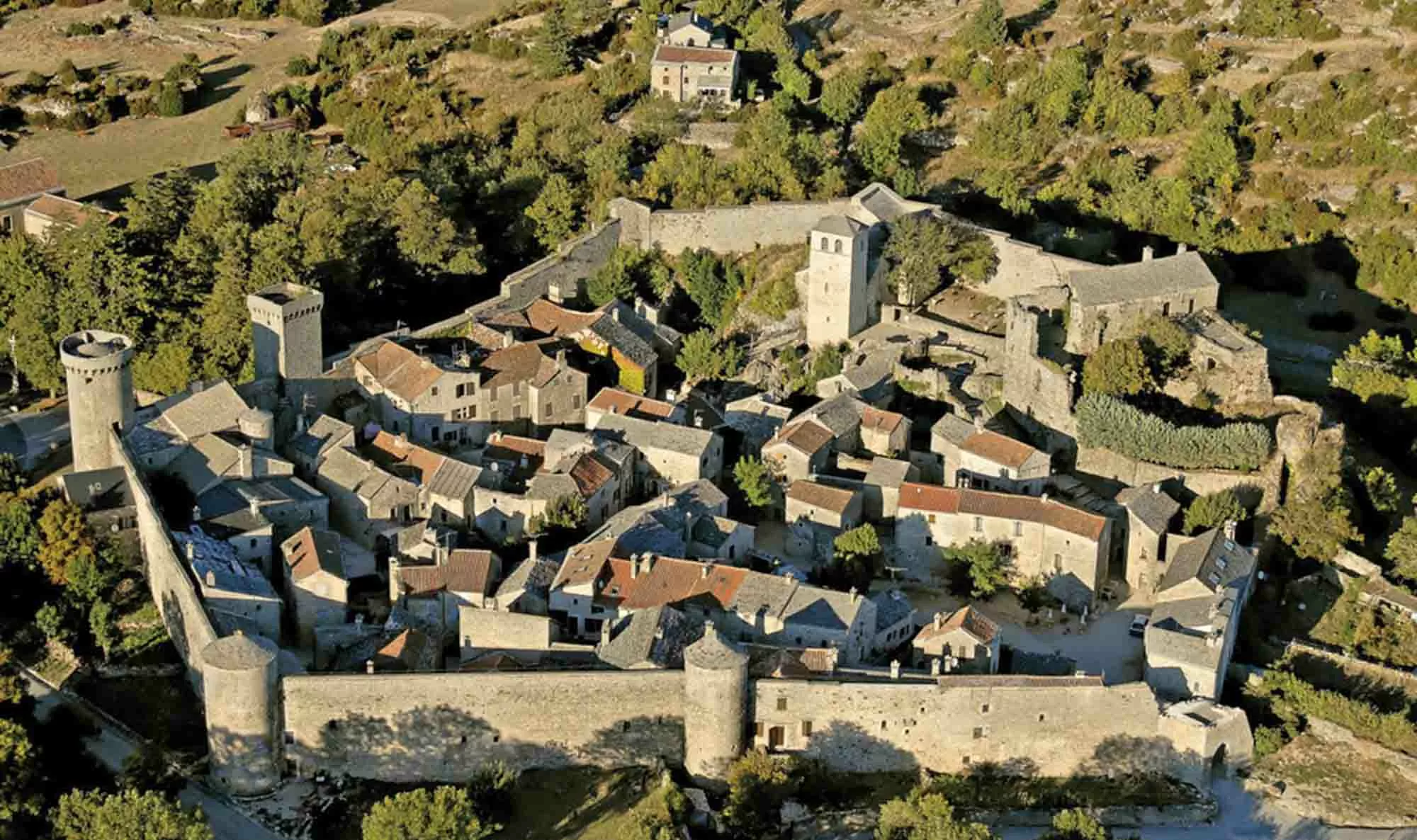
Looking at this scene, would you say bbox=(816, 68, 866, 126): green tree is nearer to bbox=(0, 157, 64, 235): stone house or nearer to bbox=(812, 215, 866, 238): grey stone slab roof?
bbox=(812, 215, 866, 238): grey stone slab roof

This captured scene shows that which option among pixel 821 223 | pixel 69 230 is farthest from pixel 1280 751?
pixel 69 230

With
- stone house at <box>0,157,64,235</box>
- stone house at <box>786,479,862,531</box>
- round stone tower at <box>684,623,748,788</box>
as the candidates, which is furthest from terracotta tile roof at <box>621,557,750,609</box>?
stone house at <box>0,157,64,235</box>

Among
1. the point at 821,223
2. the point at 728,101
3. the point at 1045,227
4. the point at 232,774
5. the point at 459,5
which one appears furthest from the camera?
the point at 459,5

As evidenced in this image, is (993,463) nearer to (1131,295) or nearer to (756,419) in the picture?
(756,419)

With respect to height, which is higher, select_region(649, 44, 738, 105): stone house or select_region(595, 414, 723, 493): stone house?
select_region(649, 44, 738, 105): stone house

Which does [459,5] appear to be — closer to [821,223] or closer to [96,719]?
[821,223]

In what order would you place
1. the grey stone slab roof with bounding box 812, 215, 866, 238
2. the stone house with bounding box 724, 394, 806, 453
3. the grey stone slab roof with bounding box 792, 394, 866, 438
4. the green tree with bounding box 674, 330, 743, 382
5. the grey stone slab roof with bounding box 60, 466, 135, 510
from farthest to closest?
the green tree with bounding box 674, 330, 743, 382
the grey stone slab roof with bounding box 812, 215, 866, 238
the stone house with bounding box 724, 394, 806, 453
the grey stone slab roof with bounding box 792, 394, 866, 438
the grey stone slab roof with bounding box 60, 466, 135, 510

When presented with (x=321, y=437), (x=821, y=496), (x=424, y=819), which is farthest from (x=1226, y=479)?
(x=321, y=437)
